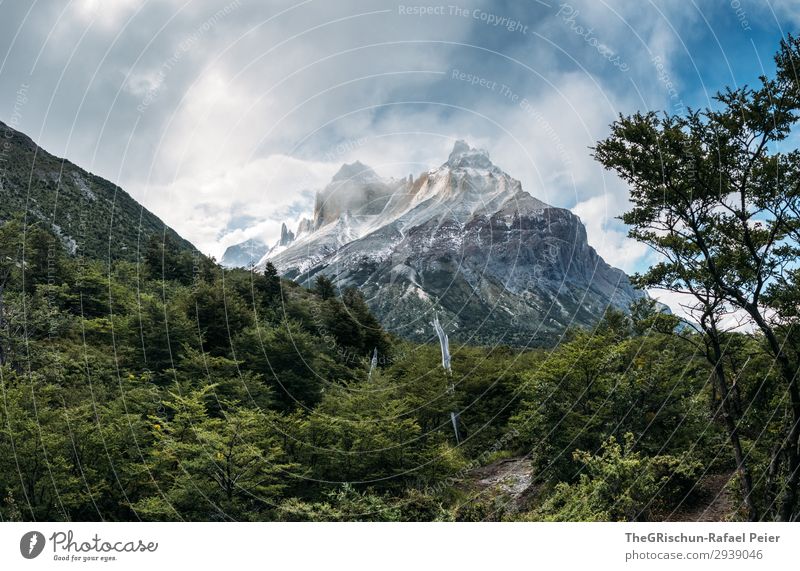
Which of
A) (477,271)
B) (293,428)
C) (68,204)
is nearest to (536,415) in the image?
(293,428)

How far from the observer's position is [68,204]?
51.9 metres

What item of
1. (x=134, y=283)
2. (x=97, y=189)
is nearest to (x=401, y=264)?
(x=97, y=189)

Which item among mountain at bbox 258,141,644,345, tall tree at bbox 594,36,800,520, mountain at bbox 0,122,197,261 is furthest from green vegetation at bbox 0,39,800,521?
mountain at bbox 258,141,644,345

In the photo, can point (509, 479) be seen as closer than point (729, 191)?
No

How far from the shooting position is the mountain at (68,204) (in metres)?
43.0

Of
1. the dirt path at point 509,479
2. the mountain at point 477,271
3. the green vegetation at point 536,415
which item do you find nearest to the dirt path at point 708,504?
the green vegetation at point 536,415

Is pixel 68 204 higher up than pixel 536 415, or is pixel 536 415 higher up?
pixel 68 204

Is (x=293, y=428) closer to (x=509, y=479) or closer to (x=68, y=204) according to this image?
(x=509, y=479)

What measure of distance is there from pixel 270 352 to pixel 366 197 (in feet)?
29.8

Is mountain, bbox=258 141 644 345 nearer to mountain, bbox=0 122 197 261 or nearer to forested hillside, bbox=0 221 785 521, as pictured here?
mountain, bbox=0 122 197 261

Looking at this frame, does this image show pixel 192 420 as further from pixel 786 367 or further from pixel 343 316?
pixel 343 316

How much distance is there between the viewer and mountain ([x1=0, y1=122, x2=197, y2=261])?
141ft

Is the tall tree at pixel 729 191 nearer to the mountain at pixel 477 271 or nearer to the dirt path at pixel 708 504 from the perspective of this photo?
the dirt path at pixel 708 504
